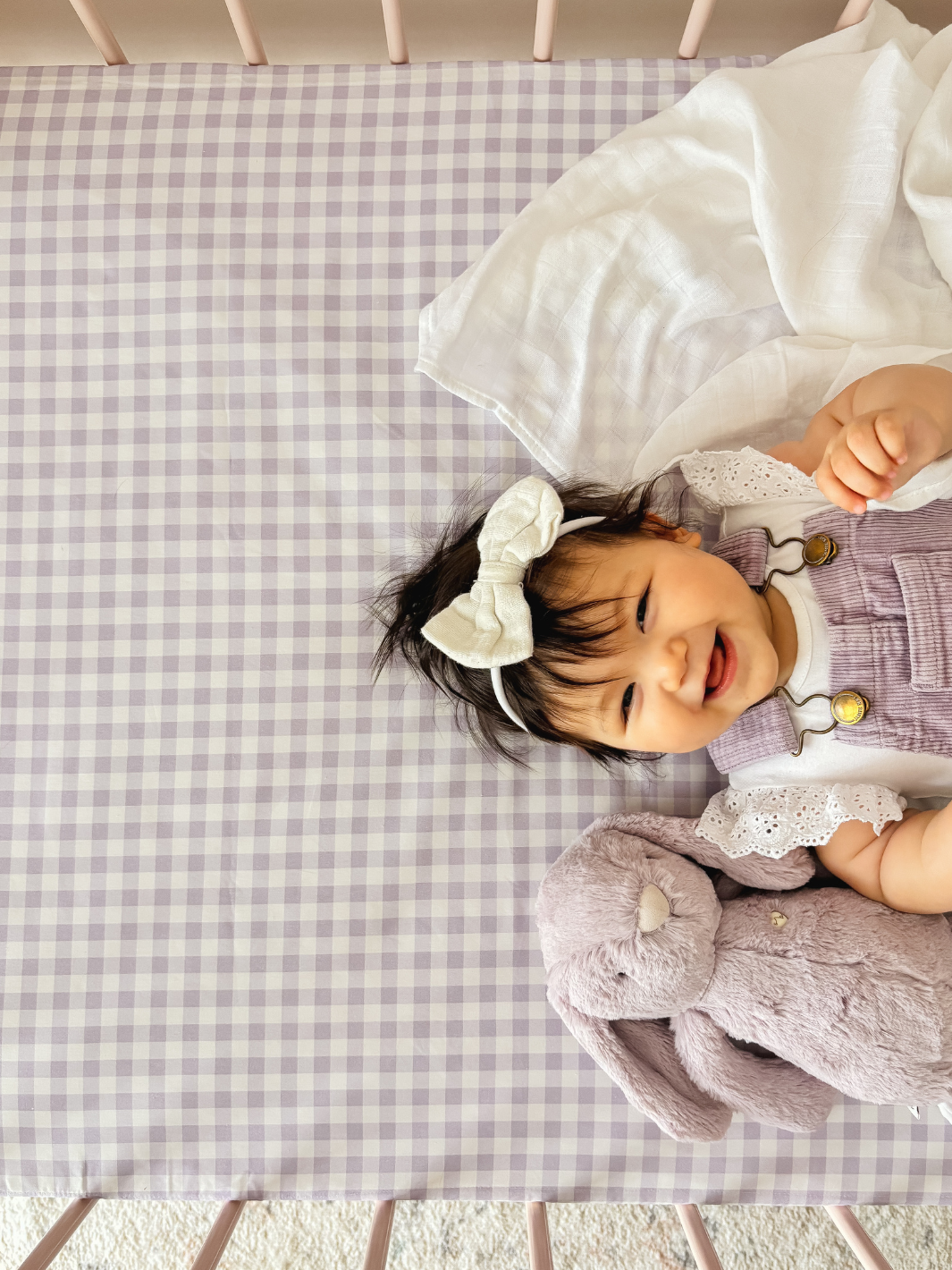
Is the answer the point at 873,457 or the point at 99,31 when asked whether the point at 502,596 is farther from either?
the point at 99,31

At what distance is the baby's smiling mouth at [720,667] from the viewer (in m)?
0.79

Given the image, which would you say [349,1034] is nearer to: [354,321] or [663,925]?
[663,925]

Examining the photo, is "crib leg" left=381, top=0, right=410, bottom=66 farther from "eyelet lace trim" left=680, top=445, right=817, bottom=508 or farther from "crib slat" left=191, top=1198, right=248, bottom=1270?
"crib slat" left=191, top=1198, right=248, bottom=1270

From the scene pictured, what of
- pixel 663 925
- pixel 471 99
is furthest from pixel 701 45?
pixel 663 925

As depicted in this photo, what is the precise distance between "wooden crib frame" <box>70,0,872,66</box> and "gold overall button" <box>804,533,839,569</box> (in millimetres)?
581

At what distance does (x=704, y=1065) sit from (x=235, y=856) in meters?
0.52

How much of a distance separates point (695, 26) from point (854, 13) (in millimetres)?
175

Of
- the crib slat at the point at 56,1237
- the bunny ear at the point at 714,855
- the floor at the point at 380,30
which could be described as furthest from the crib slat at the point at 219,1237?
the floor at the point at 380,30

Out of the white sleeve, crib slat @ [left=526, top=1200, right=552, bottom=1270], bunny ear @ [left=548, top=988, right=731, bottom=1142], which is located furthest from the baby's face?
crib slat @ [left=526, top=1200, right=552, bottom=1270]

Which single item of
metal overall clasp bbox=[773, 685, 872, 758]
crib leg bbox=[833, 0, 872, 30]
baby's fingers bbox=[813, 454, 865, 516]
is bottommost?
metal overall clasp bbox=[773, 685, 872, 758]

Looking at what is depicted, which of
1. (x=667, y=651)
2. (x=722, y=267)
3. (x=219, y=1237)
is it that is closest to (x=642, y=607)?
(x=667, y=651)

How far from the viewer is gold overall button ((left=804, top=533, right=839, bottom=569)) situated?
2.80 feet

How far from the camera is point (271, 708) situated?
3.13ft

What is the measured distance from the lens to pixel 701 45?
113 cm
